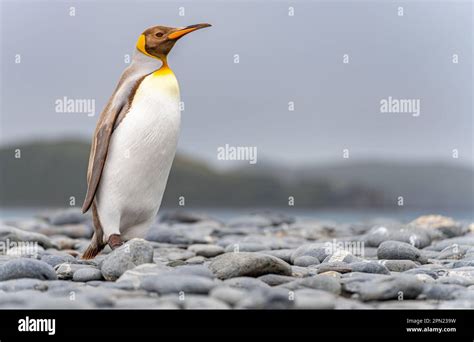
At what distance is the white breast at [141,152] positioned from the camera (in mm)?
4918

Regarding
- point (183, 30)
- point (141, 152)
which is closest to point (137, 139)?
point (141, 152)

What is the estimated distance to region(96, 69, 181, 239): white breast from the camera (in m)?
4.92

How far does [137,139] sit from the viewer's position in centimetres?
491

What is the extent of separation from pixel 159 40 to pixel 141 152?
869mm

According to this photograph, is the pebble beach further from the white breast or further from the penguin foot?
the white breast

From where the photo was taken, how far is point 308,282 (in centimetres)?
407
